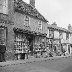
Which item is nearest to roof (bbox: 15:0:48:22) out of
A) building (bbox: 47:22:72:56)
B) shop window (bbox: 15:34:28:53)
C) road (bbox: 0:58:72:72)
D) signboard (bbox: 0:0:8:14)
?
signboard (bbox: 0:0:8:14)

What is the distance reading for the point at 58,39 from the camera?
35.3 metres

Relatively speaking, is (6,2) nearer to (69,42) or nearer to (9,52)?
(9,52)

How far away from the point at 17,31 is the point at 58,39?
54.0 ft

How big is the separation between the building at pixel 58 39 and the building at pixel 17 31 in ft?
19.1

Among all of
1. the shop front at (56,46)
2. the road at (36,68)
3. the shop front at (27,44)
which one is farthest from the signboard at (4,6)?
the shop front at (56,46)

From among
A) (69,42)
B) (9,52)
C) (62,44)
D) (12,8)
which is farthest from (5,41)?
(69,42)

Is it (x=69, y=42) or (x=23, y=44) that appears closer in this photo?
(x=23, y=44)

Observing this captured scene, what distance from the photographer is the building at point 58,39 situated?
32906mm

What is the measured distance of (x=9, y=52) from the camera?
19.5m

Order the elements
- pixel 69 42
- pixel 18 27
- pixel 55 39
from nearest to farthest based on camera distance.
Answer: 1. pixel 18 27
2. pixel 55 39
3. pixel 69 42

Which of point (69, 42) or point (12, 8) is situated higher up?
point (12, 8)

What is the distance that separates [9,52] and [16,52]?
1365 mm

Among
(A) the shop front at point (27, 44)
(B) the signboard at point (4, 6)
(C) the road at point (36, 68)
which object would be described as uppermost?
(B) the signboard at point (4, 6)

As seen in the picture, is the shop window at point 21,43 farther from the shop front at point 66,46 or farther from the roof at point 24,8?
the shop front at point 66,46
